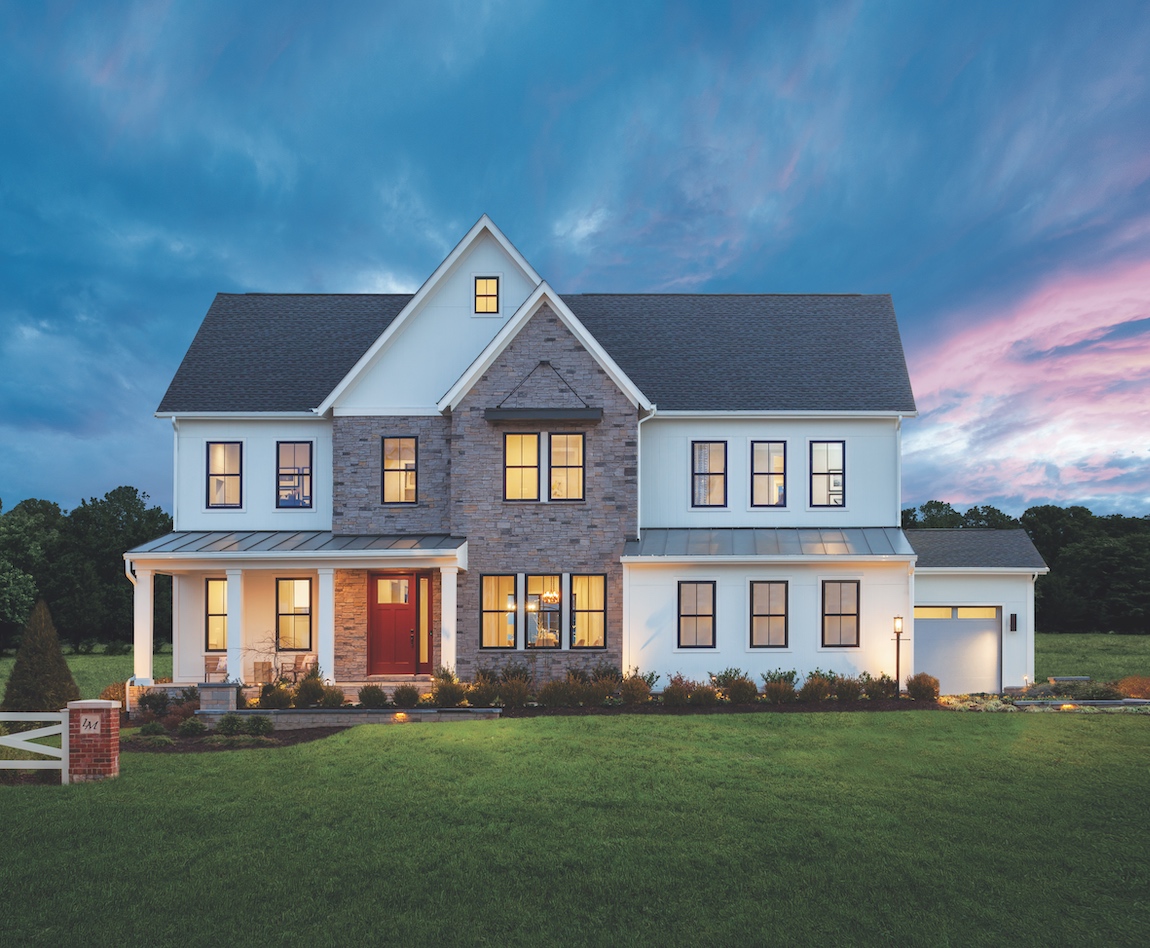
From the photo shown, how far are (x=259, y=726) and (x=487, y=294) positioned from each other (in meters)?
11.7

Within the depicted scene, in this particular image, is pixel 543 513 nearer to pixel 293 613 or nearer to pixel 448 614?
pixel 448 614

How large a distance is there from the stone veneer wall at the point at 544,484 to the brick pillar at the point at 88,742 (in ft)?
31.3

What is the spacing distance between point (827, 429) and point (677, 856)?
15674mm

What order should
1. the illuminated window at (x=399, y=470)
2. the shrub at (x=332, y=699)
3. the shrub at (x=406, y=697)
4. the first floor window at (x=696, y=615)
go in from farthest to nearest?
1. the illuminated window at (x=399, y=470)
2. the first floor window at (x=696, y=615)
3. the shrub at (x=332, y=699)
4. the shrub at (x=406, y=697)

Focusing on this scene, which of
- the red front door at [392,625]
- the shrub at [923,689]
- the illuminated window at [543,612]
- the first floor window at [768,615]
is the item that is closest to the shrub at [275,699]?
the red front door at [392,625]

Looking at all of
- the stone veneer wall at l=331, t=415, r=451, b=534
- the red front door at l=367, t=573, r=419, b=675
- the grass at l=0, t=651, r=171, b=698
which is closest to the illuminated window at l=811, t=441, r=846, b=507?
the stone veneer wall at l=331, t=415, r=451, b=534

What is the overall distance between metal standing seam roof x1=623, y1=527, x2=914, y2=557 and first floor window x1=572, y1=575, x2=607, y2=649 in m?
1.18

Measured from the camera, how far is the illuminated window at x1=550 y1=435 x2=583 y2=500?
2098cm

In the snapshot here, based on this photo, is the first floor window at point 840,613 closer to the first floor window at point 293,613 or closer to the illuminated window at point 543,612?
the illuminated window at point 543,612

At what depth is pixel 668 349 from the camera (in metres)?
24.2

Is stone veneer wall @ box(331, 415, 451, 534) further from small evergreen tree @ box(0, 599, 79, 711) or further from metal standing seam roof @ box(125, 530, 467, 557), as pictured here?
small evergreen tree @ box(0, 599, 79, 711)

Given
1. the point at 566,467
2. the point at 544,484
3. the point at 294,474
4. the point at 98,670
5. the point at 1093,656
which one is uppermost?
the point at 566,467

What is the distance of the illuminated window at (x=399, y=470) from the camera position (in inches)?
858

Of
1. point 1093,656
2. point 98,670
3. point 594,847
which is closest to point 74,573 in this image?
point 98,670
